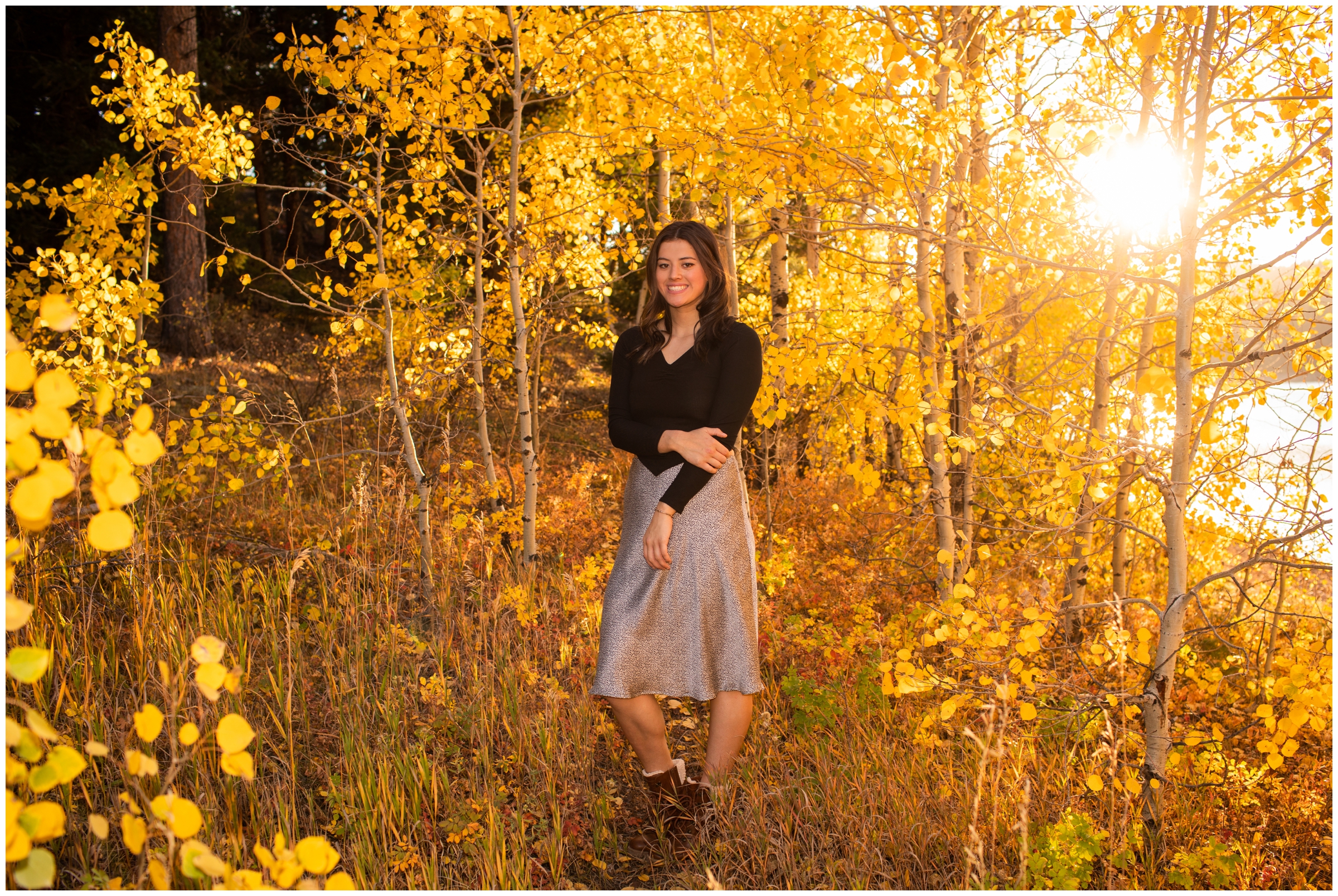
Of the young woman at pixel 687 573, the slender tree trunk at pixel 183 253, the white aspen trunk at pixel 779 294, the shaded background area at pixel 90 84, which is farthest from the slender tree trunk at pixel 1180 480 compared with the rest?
the slender tree trunk at pixel 183 253

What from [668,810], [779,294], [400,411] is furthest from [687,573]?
[779,294]

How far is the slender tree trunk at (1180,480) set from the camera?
2219 millimetres

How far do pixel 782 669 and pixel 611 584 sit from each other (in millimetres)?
1395

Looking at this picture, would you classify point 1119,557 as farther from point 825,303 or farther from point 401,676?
point 401,676

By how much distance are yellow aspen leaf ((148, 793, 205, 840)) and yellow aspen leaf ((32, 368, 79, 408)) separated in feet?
1.65

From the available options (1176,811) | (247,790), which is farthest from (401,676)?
(1176,811)

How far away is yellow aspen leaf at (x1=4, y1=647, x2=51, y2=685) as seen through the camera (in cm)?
94

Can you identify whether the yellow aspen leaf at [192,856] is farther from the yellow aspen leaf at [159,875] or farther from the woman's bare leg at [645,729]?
the woman's bare leg at [645,729]

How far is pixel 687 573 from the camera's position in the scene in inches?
100

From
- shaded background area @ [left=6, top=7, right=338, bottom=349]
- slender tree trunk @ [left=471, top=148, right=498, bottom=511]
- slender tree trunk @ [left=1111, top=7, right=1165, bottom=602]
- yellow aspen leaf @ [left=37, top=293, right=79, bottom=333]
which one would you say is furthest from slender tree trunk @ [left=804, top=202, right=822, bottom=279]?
shaded background area @ [left=6, top=7, right=338, bottom=349]

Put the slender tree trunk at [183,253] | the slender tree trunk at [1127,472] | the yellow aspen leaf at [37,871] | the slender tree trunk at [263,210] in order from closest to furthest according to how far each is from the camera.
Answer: the yellow aspen leaf at [37,871] → the slender tree trunk at [1127,472] → the slender tree trunk at [183,253] → the slender tree trunk at [263,210]

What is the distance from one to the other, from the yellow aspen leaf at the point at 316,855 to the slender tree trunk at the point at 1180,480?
2.25 metres

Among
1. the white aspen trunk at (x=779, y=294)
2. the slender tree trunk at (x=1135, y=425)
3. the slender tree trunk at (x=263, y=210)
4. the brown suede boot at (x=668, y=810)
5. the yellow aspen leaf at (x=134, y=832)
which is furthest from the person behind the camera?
the slender tree trunk at (x=263, y=210)

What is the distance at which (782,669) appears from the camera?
367 cm
